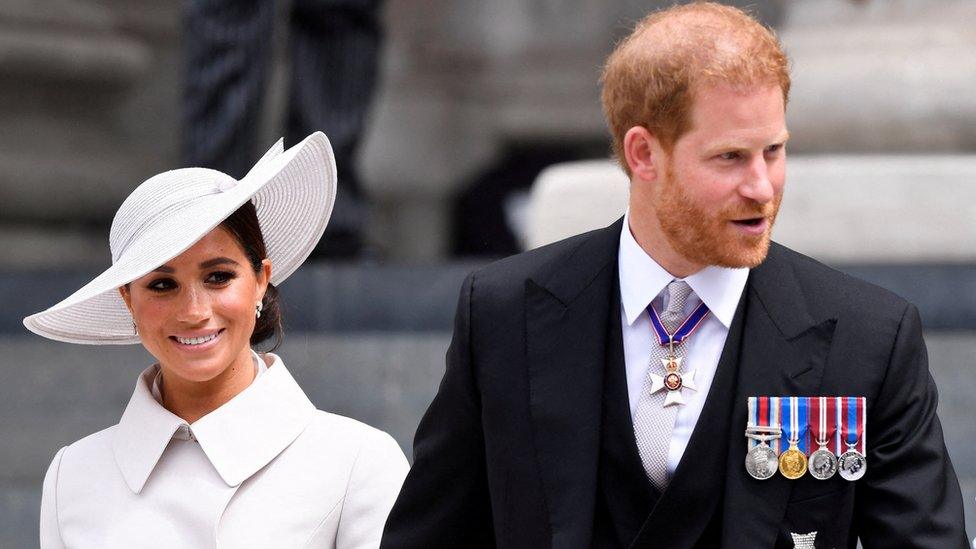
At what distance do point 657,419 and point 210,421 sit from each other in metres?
0.91

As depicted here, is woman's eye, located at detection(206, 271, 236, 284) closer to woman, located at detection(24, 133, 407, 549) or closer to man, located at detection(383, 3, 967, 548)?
woman, located at detection(24, 133, 407, 549)

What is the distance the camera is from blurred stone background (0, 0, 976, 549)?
307 inches

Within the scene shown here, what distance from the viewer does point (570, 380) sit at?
3.31 meters

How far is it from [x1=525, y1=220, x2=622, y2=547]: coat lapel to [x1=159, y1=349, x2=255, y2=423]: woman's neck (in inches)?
24.6

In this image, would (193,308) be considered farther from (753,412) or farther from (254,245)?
(753,412)

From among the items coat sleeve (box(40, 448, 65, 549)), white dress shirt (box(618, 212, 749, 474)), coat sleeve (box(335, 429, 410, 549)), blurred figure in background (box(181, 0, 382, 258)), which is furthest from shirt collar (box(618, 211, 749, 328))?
blurred figure in background (box(181, 0, 382, 258))

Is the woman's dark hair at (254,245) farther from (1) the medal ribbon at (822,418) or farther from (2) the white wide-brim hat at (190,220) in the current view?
(1) the medal ribbon at (822,418)

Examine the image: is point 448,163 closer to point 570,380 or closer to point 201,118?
point 201,118

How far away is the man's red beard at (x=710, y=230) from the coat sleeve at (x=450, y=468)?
1.43 feet

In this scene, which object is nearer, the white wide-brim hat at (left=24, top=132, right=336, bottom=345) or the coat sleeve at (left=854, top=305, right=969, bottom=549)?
the coat sleeve at (left=854, top=305, right=969, bottom=549)

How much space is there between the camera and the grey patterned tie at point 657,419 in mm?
3230

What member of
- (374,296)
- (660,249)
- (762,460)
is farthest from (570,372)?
(374,296)

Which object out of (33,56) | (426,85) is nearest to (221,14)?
(33,56)

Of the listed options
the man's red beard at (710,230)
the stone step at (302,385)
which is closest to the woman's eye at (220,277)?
the man's red beard at (710,230)
